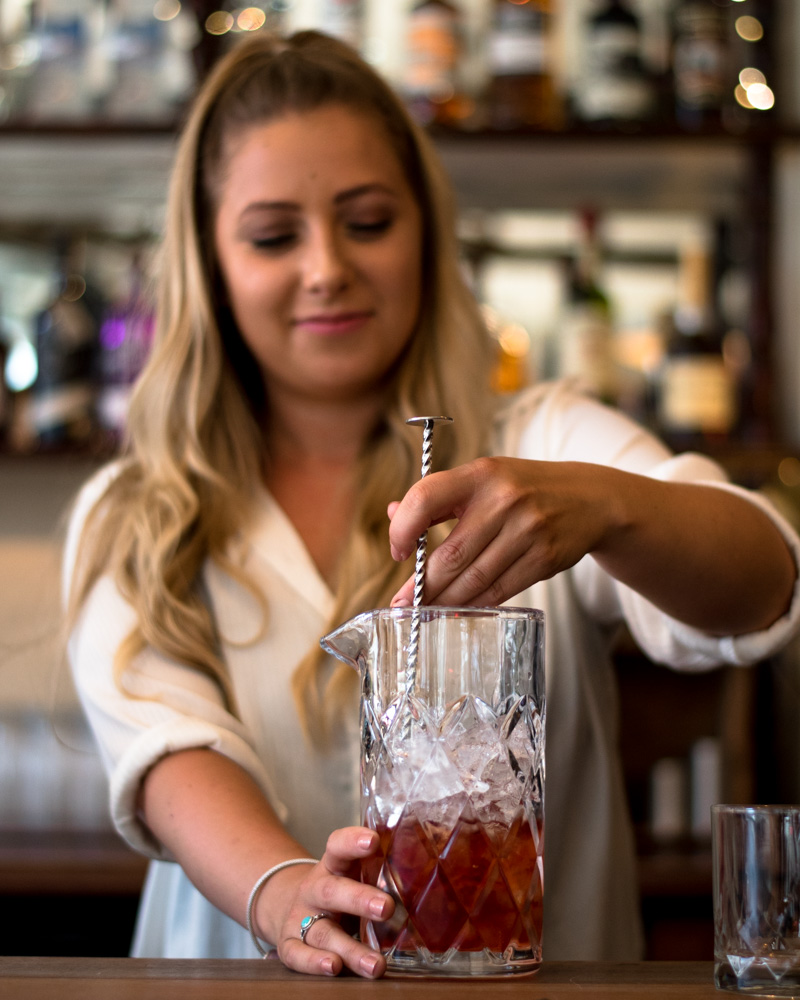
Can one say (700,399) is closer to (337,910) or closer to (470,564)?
(470,564)

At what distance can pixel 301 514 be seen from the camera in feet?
4.39

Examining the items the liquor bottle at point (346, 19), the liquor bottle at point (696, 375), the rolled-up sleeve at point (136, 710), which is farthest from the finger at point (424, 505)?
the liquor bottle at point (346, 19)

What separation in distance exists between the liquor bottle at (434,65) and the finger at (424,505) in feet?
4.89

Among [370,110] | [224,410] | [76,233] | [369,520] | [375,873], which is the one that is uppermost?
[76,233]

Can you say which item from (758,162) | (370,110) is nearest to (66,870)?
(370,110)

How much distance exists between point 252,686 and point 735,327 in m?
1.32

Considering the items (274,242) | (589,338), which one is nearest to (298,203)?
(274,242)

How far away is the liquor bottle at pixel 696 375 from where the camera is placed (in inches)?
79.0

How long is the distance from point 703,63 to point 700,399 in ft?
1.95

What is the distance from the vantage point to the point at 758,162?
6.60 feet

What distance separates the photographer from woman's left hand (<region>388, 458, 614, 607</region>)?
0.67 metres

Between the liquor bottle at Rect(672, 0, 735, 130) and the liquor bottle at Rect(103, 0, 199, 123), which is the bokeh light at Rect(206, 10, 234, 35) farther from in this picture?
the liquor bottle at Rect(672, 0, 735, 130)

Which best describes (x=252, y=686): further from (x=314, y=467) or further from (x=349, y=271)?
(x=349, y=271)

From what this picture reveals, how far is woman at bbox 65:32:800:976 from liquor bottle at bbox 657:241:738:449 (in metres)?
0.74
